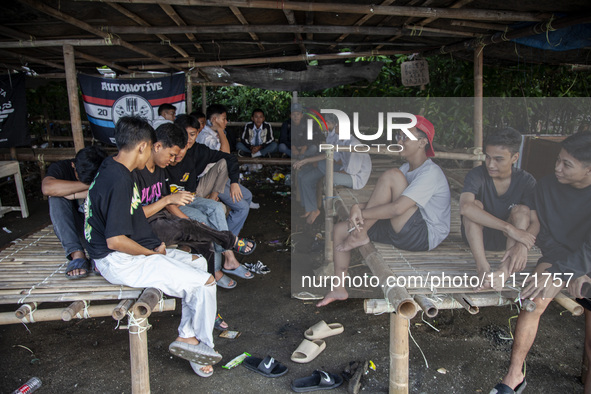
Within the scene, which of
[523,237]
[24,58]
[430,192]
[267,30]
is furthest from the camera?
[24,58]

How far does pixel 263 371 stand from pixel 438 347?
134cm

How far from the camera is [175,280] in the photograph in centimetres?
261

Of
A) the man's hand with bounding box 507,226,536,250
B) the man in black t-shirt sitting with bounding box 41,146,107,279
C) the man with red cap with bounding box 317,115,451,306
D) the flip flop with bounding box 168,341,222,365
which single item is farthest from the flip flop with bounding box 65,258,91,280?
the man's hand with bounding box 507,226,536,250

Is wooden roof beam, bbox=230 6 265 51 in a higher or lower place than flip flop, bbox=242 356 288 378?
higher

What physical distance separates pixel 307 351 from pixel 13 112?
5857 mm

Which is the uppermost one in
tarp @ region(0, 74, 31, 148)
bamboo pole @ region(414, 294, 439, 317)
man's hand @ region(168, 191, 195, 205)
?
tarp @ region(0, 74, 31, 148)

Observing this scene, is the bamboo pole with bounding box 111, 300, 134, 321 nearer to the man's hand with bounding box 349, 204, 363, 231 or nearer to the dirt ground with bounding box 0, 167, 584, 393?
the dirt ground with bounding box 0, 167, 584, 393

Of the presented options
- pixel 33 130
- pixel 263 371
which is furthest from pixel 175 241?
pixel 33 130

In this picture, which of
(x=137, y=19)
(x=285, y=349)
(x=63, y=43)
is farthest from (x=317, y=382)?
(x=63, y=43)

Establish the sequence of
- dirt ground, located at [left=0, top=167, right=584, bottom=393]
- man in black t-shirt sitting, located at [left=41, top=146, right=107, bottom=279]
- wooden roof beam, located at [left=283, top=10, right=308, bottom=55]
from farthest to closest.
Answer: wooden roof beam, located at [left=283, top=10, right=308, bottom=55], man in black t-shirt sitting, located at [left=41, top=146, right=107, bottom=279], dirt ground, located at [left=0, top=167, right=584, bottom=393]

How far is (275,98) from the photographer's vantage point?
34.4 ft

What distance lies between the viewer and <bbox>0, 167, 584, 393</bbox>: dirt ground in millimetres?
2742

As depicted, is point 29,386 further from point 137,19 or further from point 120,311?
point 137,19

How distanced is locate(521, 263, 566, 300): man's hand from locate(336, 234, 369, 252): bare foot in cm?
114
